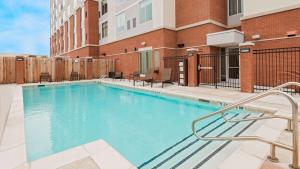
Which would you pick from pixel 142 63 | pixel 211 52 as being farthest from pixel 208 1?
pixel 142 63

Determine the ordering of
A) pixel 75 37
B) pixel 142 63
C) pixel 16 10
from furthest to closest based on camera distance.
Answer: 1. pixel 16 10
2. pixel 75 37
3. pixel 142 63

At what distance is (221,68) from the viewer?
13328mm

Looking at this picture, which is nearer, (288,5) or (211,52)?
(288,5)

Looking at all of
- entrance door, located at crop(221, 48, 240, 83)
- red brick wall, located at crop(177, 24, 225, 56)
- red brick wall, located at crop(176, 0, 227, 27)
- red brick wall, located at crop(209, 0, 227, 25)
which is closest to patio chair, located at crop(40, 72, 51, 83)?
red brick wall, located at crop(177, 24, 225, 56)

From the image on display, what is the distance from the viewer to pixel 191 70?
35.6 ft

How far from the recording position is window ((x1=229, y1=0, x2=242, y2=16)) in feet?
42.0

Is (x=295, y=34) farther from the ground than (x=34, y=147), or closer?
farther from the ground

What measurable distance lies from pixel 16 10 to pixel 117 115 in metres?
73.9

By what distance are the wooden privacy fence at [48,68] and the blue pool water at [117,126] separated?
9125mm

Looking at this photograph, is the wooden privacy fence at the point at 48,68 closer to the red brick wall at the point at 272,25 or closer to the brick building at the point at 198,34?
the brick building at the point at 198,34

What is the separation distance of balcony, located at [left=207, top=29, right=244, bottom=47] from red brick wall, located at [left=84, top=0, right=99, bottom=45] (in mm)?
16312

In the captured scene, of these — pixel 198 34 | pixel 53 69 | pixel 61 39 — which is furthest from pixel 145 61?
pixel 61 39

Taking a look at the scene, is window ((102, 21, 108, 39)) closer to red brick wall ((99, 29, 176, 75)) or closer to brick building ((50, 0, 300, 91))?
brick building ((50, 0, 300, 91))

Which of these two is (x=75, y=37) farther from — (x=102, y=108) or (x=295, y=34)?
(x=295, y=34)
